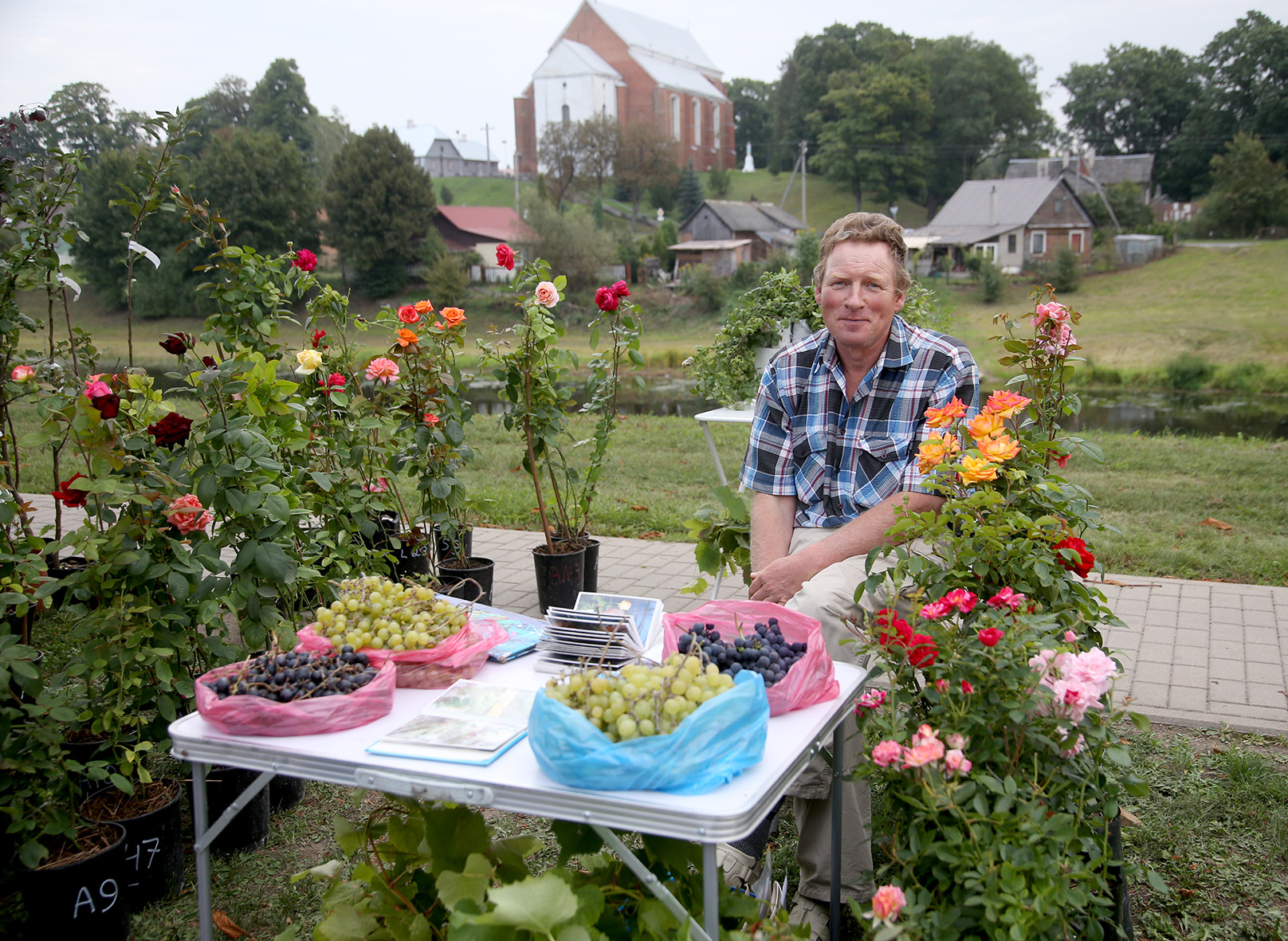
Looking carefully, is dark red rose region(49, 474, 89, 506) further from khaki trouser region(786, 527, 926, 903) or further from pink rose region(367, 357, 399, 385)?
khaki trouser region(786, 527, 926, 903)

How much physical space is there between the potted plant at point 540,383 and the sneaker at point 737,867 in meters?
2.18

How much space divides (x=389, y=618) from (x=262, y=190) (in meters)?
42.8

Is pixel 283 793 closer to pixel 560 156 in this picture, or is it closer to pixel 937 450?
pixel 937 450

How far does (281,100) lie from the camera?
6594 centimetres

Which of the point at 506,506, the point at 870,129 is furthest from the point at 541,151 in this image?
the point at 506,506

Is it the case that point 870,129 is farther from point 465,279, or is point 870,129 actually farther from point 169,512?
point 169,512

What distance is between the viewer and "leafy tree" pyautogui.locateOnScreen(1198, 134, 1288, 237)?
137ft

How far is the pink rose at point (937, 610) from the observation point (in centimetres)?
173

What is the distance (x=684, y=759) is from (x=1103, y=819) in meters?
0.85

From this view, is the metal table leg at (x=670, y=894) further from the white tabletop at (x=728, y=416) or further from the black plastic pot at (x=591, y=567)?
the black plastic pot at (x=591, y=567)

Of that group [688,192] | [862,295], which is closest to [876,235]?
A: [862,295]

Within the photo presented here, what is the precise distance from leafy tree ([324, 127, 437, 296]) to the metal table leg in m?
41.9

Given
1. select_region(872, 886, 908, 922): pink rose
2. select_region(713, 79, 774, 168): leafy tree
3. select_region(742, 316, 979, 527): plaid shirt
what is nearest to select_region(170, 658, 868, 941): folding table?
select_region(872, 886, 908, 922): pink rose

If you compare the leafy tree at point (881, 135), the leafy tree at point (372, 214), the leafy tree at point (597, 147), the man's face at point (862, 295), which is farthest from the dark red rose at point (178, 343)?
the leafy tree at point (881, 135)
